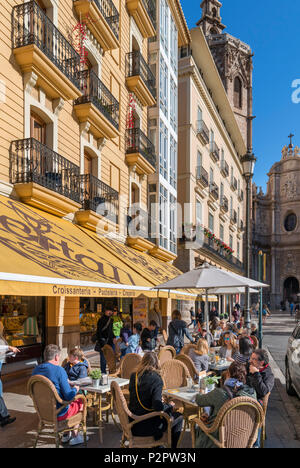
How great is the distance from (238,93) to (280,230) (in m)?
21.0

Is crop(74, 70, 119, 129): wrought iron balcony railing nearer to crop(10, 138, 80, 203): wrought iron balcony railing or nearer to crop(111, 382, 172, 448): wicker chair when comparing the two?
crop(10, 138, 80, 203): wrought iron balcony railing

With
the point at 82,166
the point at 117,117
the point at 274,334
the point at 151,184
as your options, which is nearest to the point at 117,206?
the point at 82,166

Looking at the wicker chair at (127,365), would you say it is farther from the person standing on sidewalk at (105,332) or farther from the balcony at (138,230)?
the balcony at (138,230)

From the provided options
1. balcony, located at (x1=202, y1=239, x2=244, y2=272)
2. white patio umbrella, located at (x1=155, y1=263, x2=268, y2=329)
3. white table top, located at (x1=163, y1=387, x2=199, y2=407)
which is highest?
balcony, located at (x1=202, y1=239, x2=244, y2=272)

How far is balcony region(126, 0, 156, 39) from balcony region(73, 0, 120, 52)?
90.1 inches

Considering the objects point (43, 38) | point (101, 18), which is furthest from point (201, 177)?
point (43, 38)

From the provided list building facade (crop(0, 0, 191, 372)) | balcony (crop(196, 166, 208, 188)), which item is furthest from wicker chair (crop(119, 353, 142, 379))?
balcony (crop(196, 166, 208, 188))

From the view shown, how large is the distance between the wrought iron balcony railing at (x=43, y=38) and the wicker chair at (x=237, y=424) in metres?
9.00

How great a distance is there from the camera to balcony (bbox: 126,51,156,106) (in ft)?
54.1

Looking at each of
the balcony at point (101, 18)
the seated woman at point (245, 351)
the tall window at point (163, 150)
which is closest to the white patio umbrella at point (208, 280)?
the seated woman at point (245, 351)

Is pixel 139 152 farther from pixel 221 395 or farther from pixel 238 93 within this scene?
pixel 238 93

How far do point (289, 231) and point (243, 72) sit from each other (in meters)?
24.0

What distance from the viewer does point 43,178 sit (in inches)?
391

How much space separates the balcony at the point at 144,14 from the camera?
16.8 meters
